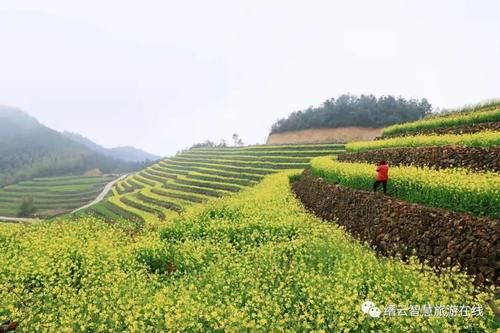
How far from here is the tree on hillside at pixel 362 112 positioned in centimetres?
6669

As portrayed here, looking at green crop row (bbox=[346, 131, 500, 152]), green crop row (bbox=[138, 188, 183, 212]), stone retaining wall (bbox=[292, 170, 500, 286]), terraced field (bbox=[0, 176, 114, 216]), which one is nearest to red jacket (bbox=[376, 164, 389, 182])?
stone retaining wall (bbox=[292, 170, 500, 286])

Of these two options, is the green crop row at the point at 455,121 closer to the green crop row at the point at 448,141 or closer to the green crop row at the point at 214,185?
the green crop row at the point at 448,141

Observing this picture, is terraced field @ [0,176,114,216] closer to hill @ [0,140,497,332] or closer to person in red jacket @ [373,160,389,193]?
hill @ [0,140,497,332]

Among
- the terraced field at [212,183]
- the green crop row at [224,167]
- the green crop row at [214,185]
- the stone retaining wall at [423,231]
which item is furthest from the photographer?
the green crop row at [224,167]

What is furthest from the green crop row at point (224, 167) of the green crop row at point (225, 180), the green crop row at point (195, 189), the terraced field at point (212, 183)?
the green crop row at point (195, 189)

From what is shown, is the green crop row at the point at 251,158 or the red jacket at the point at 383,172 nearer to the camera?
the red jacket at the point at 383,172

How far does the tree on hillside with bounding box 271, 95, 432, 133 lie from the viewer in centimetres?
6669

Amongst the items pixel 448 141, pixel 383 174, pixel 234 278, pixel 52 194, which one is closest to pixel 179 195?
pixel 448 141

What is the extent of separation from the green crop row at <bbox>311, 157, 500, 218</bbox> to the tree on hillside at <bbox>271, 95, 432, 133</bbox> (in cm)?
5126

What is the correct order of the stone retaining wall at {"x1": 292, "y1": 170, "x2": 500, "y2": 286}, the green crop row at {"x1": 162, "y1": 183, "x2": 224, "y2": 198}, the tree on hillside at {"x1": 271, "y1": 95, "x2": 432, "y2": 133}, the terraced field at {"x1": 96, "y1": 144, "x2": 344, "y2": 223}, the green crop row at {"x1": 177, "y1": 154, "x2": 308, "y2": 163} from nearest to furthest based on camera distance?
the stone retaining wall at {"x1": 292, "y1": 170, "x2": 500, "y2": 286}
the terraced field at {"x1": 96, "y1": 144, "x2": 344, "y2": 223}
the green crop row at {"x1": 162, "y1": 183, "x2": 224, "y2": 198}
the green crop row at {"x1": 177, "y1": 154, "x2": 308, "y2": 163}
the tree on hillside at {"x1": 271, "y1": 95, "x2": 432, "y2": 133}

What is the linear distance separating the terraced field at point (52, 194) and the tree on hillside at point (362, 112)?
43294mm

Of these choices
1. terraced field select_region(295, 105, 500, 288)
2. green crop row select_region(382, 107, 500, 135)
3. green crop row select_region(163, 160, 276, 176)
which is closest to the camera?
terraced field select_region(295, 105, 500, 288)

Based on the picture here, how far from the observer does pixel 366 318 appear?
7375 mm

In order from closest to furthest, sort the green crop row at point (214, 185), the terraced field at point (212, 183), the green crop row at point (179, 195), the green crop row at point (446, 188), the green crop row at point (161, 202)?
the green crop row at point (446, 188), the green crop row at point (161, 202), the terraced field at point (212, 183), the green crop row at point (179, 195), the green crop row at point (214, 185)
